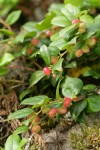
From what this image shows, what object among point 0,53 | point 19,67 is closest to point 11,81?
point 19,67

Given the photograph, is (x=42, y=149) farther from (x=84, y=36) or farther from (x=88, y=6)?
(x=88, y=6)

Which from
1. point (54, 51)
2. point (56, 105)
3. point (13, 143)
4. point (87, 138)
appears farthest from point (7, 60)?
point (87, 138)

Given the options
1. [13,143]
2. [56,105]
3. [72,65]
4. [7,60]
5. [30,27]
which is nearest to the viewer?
[13,143]

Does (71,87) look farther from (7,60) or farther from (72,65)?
(7,60)

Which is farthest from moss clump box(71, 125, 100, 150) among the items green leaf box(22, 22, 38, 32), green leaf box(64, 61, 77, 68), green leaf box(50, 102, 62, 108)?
green leaf box(22, 22, 38, 32)

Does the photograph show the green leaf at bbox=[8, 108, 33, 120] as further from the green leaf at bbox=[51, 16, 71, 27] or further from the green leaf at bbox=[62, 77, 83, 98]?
the green leaf at bbox=[51, 16, 71, 27]
